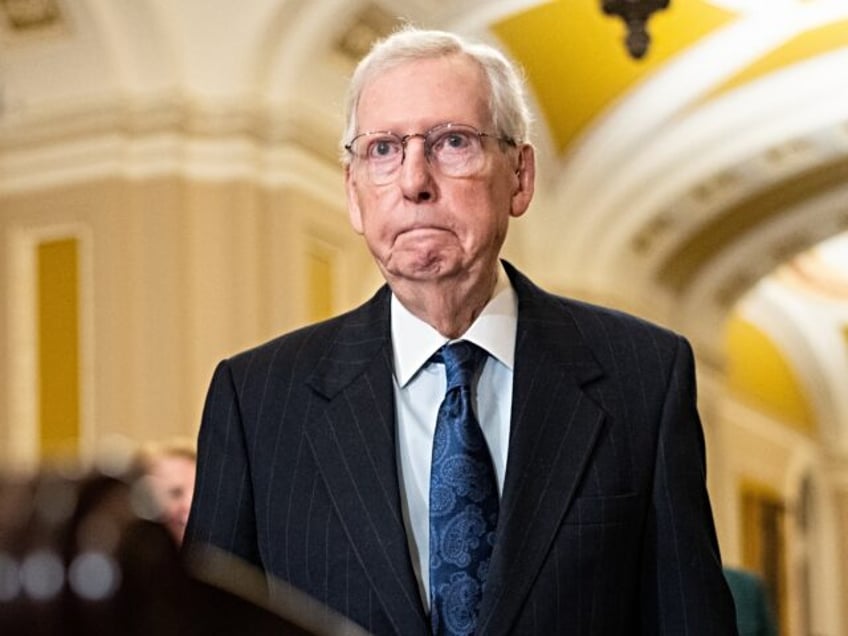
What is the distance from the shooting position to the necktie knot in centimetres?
258

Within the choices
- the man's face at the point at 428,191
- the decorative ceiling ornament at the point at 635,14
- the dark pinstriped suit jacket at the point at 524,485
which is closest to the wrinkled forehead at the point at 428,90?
A: the man's face at the point at 428,191

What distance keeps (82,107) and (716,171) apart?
615 cm

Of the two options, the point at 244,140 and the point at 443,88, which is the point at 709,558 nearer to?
the point at 443,88

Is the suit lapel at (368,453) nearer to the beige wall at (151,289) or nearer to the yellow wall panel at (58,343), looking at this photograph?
the beige wall at (151,289)

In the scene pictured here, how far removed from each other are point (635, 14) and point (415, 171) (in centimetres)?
519

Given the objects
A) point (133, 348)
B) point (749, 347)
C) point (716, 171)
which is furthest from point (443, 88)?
point (749, 347)

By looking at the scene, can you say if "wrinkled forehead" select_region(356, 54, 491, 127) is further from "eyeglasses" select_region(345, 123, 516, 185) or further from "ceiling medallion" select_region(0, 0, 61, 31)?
"ceiling medallion" select_region(0, 0, 61, 31)

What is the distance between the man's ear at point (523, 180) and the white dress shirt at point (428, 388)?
15 centimetres

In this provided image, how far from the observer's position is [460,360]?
8.54 feet

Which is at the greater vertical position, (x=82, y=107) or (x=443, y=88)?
(x=82, y=107)

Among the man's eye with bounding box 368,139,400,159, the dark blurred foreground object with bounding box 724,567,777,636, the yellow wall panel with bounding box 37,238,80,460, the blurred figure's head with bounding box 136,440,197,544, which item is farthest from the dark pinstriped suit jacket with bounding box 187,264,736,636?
the yellow wall panel with bounding box 37,238,80,460

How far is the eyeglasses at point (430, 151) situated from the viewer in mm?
2604

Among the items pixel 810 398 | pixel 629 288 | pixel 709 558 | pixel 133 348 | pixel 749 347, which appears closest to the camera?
pixel 709 558

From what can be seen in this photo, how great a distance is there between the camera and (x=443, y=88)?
2.63 meters
